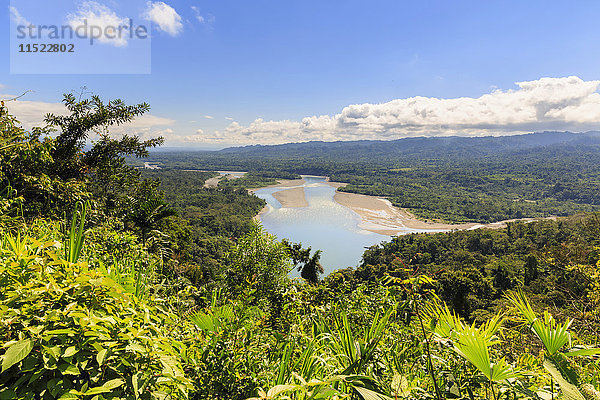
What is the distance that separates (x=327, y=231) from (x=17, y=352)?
42532 millimetres

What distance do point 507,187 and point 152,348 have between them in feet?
458

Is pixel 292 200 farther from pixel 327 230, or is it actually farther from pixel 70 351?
pixel 70 351

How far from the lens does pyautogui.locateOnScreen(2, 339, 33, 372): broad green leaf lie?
846 millimetres

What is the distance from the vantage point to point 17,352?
0.89m

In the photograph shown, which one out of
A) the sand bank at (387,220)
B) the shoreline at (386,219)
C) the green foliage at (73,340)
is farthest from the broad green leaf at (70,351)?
the sand bank at (387,220)

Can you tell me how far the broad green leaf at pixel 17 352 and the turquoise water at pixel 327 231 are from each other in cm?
2990

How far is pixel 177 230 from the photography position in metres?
19.4

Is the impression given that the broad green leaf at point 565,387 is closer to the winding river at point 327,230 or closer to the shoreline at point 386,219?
the winding river at point 327,230

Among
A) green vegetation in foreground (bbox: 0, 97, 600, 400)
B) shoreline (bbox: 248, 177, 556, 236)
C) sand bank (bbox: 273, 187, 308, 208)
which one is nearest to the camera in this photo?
green vegetation in foreground (bbox: 0, 97, 600, 400)

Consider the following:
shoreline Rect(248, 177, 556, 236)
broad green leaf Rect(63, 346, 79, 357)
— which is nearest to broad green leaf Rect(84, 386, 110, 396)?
broad green leaf Rect(63, 346, 79, 357)

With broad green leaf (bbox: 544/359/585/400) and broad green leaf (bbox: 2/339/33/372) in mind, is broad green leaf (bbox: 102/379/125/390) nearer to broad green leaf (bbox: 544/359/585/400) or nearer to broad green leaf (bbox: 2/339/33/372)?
broad green leaf (bbox: 2/339/33/372)

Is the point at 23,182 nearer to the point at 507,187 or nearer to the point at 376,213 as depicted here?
the point at 376,213

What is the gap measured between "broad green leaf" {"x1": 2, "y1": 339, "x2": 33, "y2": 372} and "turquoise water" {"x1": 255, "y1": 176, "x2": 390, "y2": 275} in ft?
98.1

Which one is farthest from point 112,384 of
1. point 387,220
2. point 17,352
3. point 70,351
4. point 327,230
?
point 387,220
